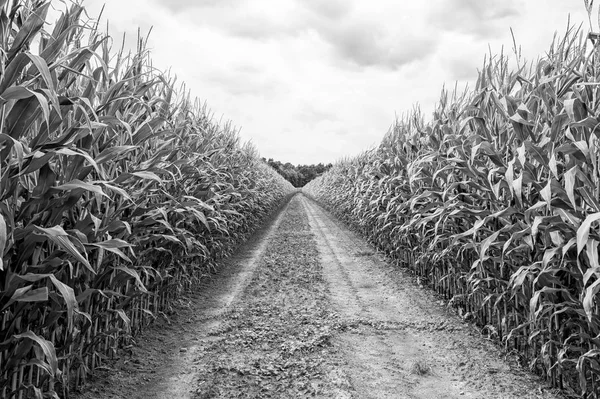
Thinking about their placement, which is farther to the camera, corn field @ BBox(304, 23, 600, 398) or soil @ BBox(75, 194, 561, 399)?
soil @ BBox(75, 194, 561, 399)

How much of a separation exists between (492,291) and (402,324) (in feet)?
3.63

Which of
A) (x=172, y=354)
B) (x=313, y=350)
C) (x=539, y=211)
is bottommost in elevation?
(x=172, y=354)

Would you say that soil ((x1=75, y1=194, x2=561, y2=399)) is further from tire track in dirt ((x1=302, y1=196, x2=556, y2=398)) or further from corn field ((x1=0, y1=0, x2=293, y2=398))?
corn field ((x1=0, y1=0, x2=293, y2=398))

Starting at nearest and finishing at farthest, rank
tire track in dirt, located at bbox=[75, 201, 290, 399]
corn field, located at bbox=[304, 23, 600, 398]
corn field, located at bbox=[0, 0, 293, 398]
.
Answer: corn field, located at bbox=[0, 0, 293, 398] < corn field, located at bbox=[304, 23, 600, 398] < tire track in dirt, located at bbox=[75, 201, 290, 399]

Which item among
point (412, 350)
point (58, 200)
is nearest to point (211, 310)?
point (412, 350)

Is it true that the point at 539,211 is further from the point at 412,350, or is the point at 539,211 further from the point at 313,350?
the point at 313,350

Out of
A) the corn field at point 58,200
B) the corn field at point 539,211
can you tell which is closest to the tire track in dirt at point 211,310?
the corn field at point 58,200

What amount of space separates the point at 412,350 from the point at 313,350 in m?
0.92

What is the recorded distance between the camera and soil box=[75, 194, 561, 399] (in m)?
3.29

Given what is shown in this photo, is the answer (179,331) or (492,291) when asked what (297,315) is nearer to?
(179,331)

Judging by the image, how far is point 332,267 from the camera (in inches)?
314

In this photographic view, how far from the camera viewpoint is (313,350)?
3.98 m

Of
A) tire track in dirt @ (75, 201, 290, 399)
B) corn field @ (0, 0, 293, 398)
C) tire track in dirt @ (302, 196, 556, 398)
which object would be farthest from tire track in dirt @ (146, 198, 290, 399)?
tire track in dirt @ (302, 196, 556, 398)

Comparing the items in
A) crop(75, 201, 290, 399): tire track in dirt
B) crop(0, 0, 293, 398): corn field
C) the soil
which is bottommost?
crop(75, 201, 290, 399): tire track in dirt
